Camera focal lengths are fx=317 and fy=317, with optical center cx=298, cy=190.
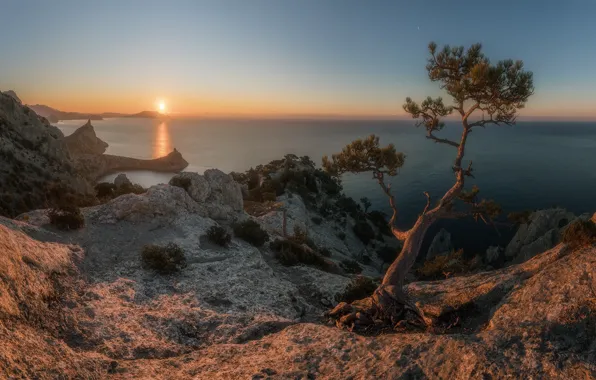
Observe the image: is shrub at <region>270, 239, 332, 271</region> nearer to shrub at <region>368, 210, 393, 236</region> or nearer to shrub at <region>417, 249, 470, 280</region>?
shrub at <region>417, 249, 470, 280</region>

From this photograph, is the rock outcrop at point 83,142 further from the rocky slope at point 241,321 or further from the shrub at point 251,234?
the rocky slope at point 241,321

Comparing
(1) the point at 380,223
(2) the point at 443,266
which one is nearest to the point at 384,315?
(2) the point at 443,266

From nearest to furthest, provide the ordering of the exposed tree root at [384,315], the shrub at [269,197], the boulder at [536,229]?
1. the exposed tree root at [384,315]
2. the boulder at [536,229]
3. the shrub at [269,197]

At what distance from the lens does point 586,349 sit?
282 inches

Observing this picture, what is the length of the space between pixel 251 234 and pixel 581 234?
1864 cm

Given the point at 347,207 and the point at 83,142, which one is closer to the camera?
the point at 347,207

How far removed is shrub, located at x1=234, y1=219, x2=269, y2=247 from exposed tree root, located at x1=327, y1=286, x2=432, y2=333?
11.5m

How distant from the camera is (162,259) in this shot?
1617 centimetres

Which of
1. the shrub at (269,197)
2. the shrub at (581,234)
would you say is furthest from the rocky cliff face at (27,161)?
the shrub at (581,234)

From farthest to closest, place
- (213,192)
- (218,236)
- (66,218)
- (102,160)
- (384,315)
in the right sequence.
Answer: (102,160), (213,192), (218,236), (66,218), (384,315)

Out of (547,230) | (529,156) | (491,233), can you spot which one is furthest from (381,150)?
(529,156)

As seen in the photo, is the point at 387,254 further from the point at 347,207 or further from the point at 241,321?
the point at 241,321

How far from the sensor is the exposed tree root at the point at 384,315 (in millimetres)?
11383

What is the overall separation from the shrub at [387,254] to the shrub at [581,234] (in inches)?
1758
